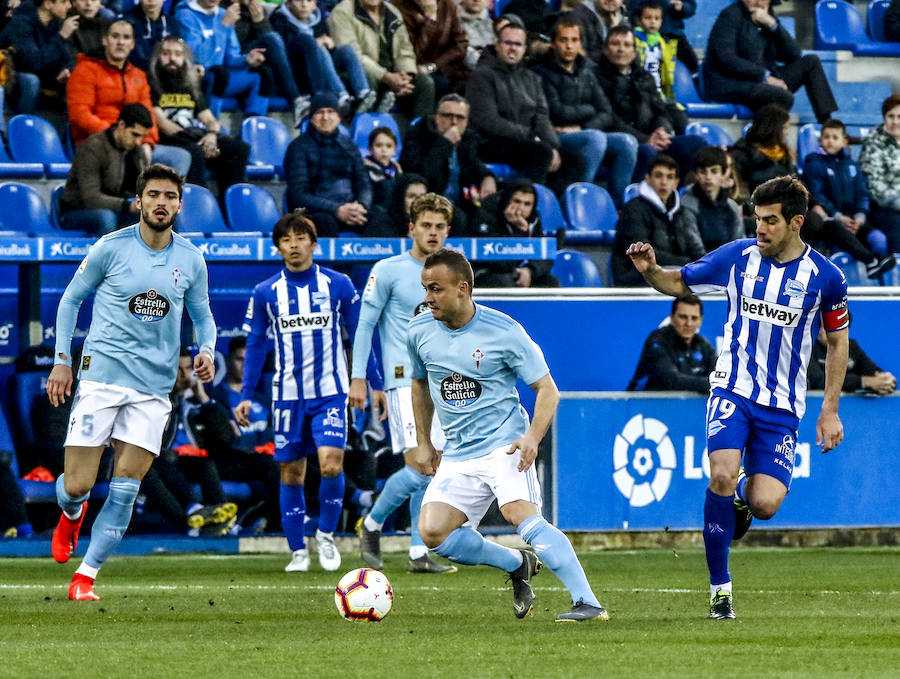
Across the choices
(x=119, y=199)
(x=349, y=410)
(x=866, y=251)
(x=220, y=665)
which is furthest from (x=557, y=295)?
(x=220, y=665)

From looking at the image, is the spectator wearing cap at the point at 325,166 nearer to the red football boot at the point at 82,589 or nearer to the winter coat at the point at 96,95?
the winter coat at the point at 96,95

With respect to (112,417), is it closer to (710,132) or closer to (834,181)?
(834,181)

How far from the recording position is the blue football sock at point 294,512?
10.5 m

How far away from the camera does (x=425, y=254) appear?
10172 mm

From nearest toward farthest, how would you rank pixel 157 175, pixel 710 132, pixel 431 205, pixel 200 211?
pixel 157 175 < pixel 431 205 < pixel 200 211 < pixel 710 132

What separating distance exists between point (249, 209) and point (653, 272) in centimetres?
704

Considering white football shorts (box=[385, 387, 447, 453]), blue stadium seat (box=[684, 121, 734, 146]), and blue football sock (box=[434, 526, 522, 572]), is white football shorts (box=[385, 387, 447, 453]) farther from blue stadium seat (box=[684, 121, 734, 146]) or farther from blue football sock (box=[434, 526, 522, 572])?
blue stadium seat (box=[684, 121, 734, 146])

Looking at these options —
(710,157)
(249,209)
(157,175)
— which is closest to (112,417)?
(157,175)

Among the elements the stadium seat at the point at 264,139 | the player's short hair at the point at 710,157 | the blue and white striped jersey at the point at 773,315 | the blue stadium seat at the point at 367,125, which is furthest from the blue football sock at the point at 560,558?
the blue stadium seat at the point at 367,125

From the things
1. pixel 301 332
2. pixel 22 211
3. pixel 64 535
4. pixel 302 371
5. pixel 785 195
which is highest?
pixel 785 195

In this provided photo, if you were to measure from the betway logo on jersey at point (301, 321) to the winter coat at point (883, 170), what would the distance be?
7.90 meters

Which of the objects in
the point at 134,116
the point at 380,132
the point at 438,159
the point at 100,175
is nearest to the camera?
the point at 134,116

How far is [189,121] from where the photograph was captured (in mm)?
13875

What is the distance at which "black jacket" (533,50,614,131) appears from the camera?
15727mm
